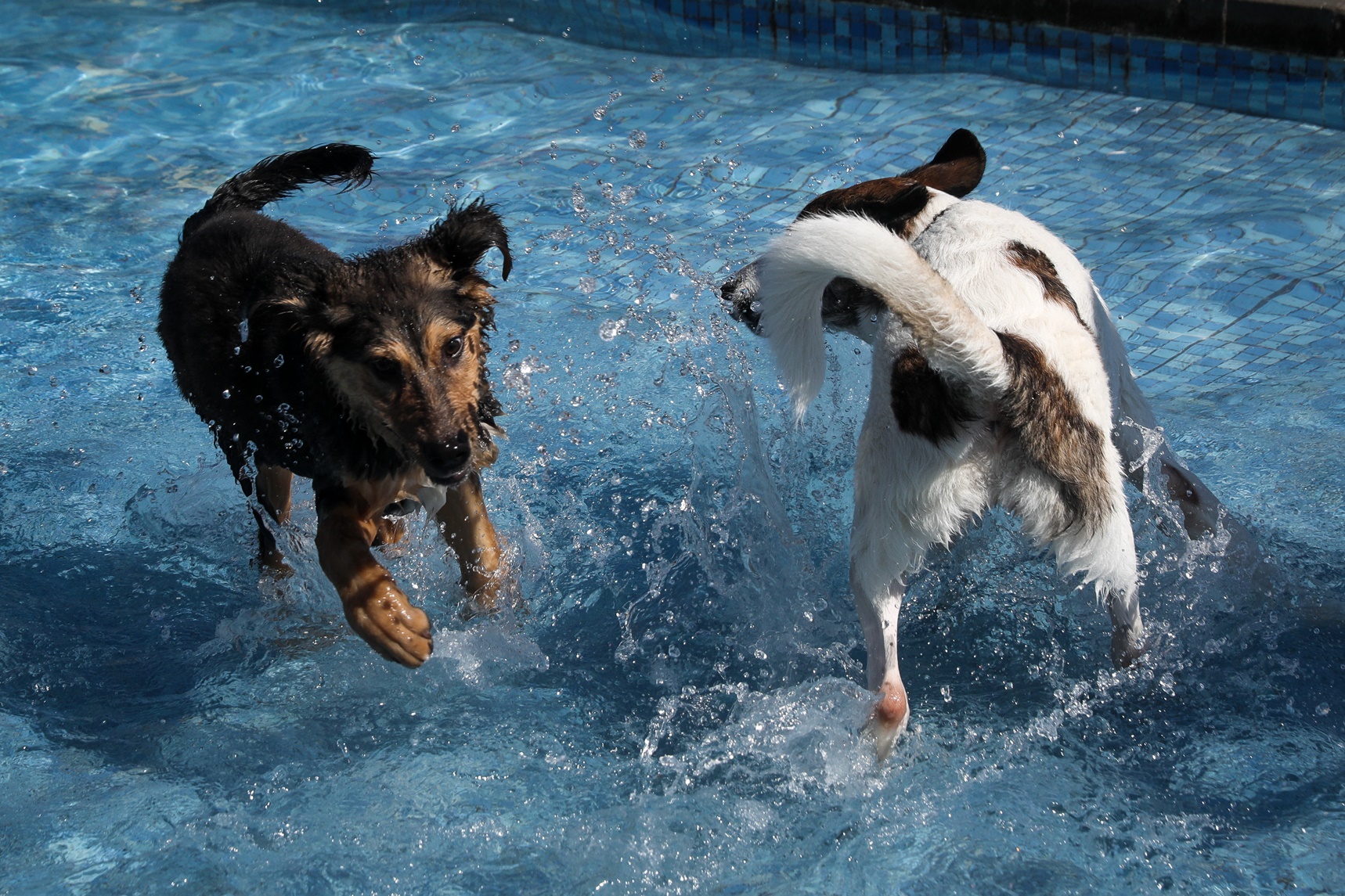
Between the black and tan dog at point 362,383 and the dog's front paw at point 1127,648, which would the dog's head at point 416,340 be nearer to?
the black and tan dog at point 362,383

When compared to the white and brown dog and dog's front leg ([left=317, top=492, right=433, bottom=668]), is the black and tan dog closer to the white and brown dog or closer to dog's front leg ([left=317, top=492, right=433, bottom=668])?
dog's front leg ([left=317, top=492, right=433, bottom=668])

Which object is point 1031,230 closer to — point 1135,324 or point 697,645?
point 697,645

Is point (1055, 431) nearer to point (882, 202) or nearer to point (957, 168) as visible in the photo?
point (882, 202)

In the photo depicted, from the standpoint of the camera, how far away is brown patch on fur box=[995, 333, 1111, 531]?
2.75 meters

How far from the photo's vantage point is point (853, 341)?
16.2 ft

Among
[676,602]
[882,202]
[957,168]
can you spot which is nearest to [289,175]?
[676,602]

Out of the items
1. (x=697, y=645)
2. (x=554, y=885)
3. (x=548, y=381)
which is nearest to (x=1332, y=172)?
(x=548, y=381)

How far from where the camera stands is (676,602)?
4.02 m

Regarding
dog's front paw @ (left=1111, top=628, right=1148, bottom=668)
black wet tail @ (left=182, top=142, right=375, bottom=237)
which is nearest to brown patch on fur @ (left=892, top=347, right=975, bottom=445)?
dog's front paw @ (left=1111, top=628, right=1148, bottom=668)

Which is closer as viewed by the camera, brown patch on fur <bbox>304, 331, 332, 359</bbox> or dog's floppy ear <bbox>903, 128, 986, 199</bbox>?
brown patch on fur <bbox>304, 331, 332, 359</bbox>

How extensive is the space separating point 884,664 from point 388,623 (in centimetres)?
129

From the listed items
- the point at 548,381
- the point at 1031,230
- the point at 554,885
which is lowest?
the point at 554,885

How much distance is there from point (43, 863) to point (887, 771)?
2225mm

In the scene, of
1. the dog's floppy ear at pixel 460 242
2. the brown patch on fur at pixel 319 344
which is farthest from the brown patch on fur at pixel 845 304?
the brown patch on fur at pixel 319 344
